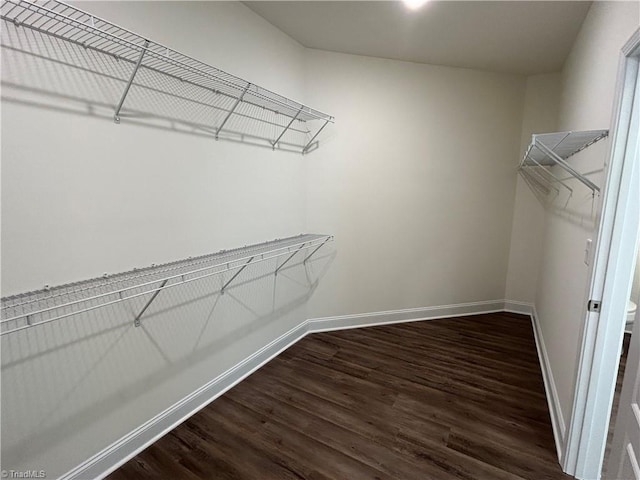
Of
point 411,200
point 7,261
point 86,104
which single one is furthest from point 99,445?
point 411,200

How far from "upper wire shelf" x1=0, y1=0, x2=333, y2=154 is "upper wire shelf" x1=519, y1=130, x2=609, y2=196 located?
151cm

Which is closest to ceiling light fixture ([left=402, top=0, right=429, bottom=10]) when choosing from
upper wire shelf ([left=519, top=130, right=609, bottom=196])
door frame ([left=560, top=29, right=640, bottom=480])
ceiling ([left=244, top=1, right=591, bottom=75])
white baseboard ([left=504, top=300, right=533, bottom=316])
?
ceiling ([left=244, top=1, right=591, bottom=75])

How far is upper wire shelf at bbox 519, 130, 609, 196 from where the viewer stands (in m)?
1.61

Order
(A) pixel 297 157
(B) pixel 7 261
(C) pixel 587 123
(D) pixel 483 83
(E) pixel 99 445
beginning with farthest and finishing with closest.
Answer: (D) pixel 483 83 < (A) pixel 297 157 < (C) pixel 587 123 < (E) pixel 99 445 < (B) pixel 7 261

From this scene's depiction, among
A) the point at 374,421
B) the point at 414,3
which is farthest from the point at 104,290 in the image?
the point at 414,3

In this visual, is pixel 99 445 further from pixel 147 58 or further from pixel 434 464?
pixel 147 58

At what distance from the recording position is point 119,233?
1568mm

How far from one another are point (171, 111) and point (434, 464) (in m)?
2.30

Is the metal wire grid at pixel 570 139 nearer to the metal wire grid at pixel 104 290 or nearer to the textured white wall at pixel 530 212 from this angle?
the textured white wall at pixel 530 212

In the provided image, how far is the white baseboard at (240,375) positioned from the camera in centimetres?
160

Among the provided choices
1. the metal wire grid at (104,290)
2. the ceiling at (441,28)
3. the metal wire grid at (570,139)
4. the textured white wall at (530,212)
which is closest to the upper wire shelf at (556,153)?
the metal wire grid at (570,139)

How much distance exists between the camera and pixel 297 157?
113 inches

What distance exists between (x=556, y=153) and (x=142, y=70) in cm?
260

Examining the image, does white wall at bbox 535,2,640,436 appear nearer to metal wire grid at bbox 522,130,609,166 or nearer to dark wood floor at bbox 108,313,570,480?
metal wire grid at bbox 522,130,609,166
